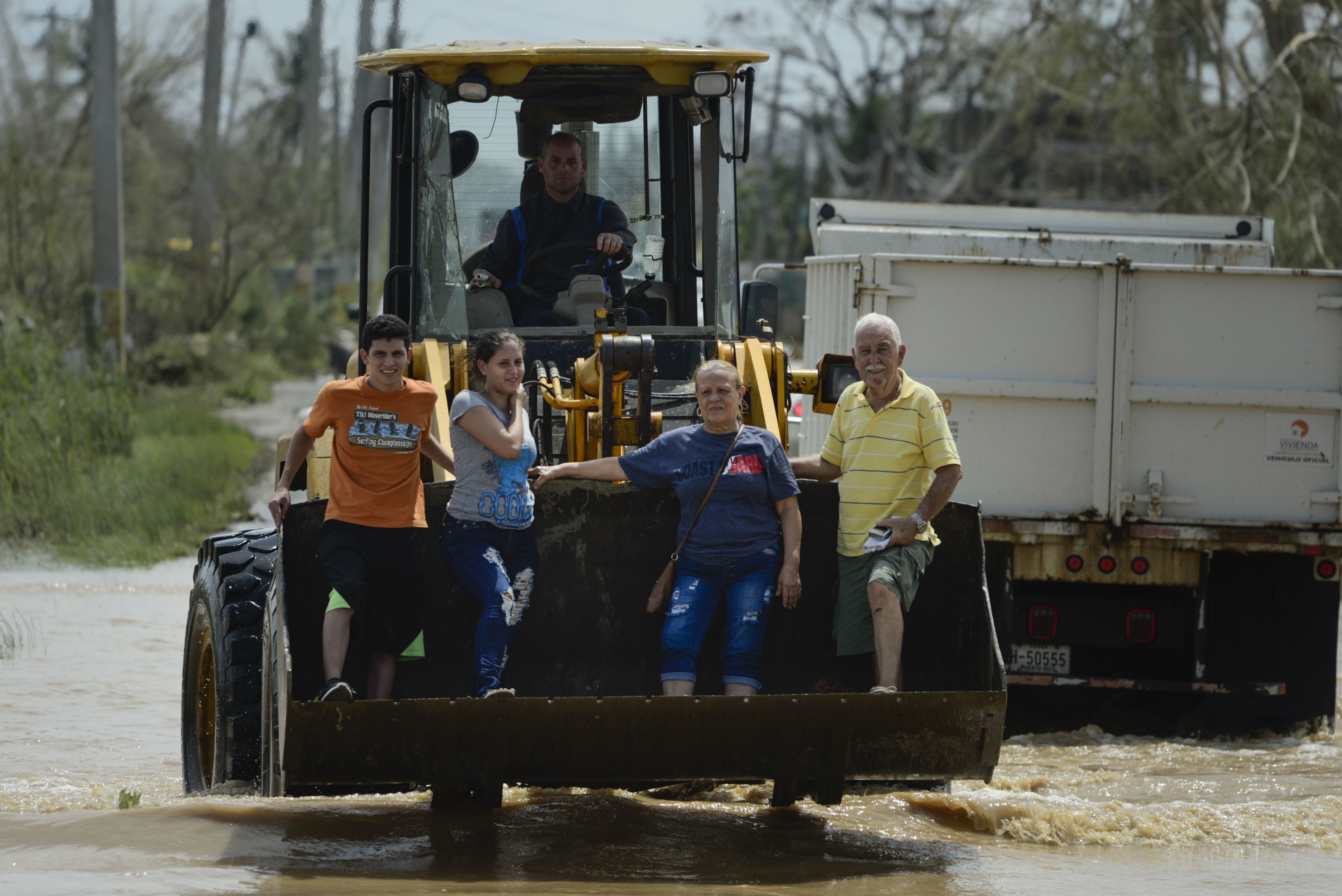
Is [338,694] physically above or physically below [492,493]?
below

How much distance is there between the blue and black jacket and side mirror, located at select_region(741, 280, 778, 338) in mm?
602

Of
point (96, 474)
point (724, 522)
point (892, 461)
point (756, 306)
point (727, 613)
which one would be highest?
point (756, 306)

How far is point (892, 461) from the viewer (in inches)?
223

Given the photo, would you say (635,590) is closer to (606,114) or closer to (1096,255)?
(606,114)

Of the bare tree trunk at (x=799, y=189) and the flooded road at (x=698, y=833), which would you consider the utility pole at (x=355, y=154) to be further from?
the flooded road at (x=698, y=833)

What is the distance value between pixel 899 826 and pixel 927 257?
3269mm

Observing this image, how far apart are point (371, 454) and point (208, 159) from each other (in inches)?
928

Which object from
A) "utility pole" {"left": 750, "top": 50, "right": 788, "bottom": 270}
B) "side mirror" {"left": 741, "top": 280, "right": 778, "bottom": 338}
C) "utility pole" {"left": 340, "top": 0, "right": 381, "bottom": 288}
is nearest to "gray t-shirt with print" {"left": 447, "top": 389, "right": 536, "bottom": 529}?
"side mirror" {"left": 741, "top": 280, "right": 778, "bottom": 338}

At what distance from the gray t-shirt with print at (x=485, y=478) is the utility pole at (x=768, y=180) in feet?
127

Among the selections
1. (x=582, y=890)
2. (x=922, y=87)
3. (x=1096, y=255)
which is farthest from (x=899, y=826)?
(x=922, y=87)

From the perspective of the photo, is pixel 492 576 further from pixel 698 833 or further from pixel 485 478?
pixel 698 833

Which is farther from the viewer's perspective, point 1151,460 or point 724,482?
point 1151,460

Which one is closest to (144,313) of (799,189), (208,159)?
(208,159)

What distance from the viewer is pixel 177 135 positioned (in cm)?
4603
